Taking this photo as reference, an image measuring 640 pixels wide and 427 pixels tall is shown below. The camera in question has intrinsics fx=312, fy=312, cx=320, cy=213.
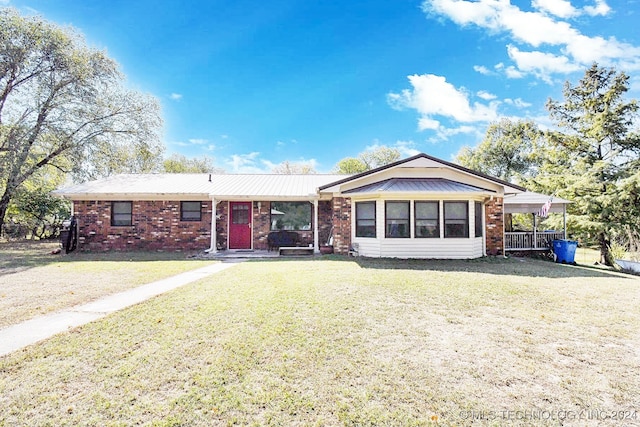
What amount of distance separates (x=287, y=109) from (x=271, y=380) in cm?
2290

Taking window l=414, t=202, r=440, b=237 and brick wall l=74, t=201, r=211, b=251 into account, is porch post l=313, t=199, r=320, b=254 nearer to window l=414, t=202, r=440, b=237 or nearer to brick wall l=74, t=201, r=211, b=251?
window l=414, t=202, r=440, b=237

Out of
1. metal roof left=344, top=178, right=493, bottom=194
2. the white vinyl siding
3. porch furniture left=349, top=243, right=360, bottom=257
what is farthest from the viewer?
porch furniture left=349, top=243, right=360, bottom=257

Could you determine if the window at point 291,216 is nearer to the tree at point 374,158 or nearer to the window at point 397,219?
the window at point 397,219

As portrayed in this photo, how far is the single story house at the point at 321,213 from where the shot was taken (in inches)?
449

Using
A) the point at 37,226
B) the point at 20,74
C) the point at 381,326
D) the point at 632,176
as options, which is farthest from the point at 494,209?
the point at 37,226

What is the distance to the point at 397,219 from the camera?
11461 mm

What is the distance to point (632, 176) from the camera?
12047 millimetres

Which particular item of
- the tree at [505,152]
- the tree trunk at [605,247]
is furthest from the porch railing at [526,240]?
the tree at [505,152]

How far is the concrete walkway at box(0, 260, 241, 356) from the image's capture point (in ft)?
13.1

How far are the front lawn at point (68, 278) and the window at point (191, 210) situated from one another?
242 cm

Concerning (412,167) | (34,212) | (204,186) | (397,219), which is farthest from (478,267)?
(34,212)

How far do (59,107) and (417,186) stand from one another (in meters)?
19.0

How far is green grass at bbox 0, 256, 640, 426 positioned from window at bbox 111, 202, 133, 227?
9506mm

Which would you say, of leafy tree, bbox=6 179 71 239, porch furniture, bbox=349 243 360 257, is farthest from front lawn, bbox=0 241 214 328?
leafy tree, bbox=6 179 71 239
